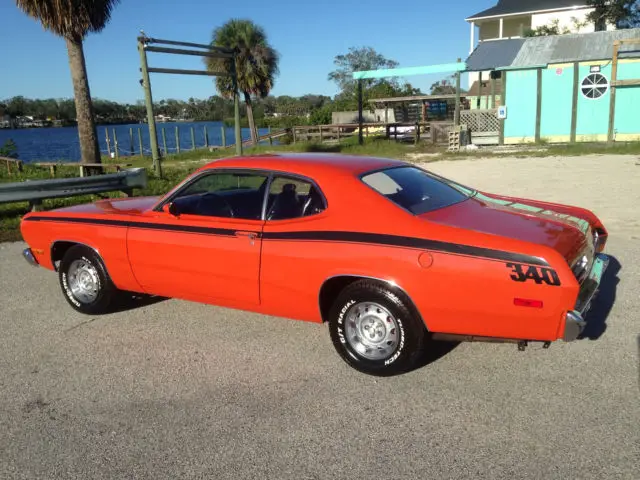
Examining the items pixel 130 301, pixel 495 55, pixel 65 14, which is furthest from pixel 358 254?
pixel 495 55

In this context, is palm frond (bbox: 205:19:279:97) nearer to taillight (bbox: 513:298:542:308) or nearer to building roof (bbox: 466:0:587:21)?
building roof (bbox: 466:0:587:21)

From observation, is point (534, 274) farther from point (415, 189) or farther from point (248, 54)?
point (248, 54)

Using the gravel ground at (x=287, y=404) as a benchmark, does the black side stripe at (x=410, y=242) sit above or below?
above

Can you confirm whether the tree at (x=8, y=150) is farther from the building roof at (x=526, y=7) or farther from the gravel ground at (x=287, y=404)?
the building roof at (x=526, y=7)

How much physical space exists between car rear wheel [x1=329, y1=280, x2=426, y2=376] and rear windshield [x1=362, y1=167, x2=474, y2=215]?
0.64m

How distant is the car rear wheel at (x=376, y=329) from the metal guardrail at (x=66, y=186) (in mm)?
6775

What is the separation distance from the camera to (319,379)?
12.6ft

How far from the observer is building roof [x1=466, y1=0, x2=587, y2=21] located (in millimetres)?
49875

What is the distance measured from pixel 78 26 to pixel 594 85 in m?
18.0

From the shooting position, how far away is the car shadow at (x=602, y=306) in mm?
4424

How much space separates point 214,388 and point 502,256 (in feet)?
6.69

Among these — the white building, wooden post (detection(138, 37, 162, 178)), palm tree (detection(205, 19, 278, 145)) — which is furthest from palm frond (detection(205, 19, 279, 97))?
wooden post (detection(138, 37, 162, 178))

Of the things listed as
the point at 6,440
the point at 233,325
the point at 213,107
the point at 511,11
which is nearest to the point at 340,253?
the point at 233,325

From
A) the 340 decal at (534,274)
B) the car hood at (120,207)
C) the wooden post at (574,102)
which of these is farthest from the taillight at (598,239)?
the wooden post at (574,102)
